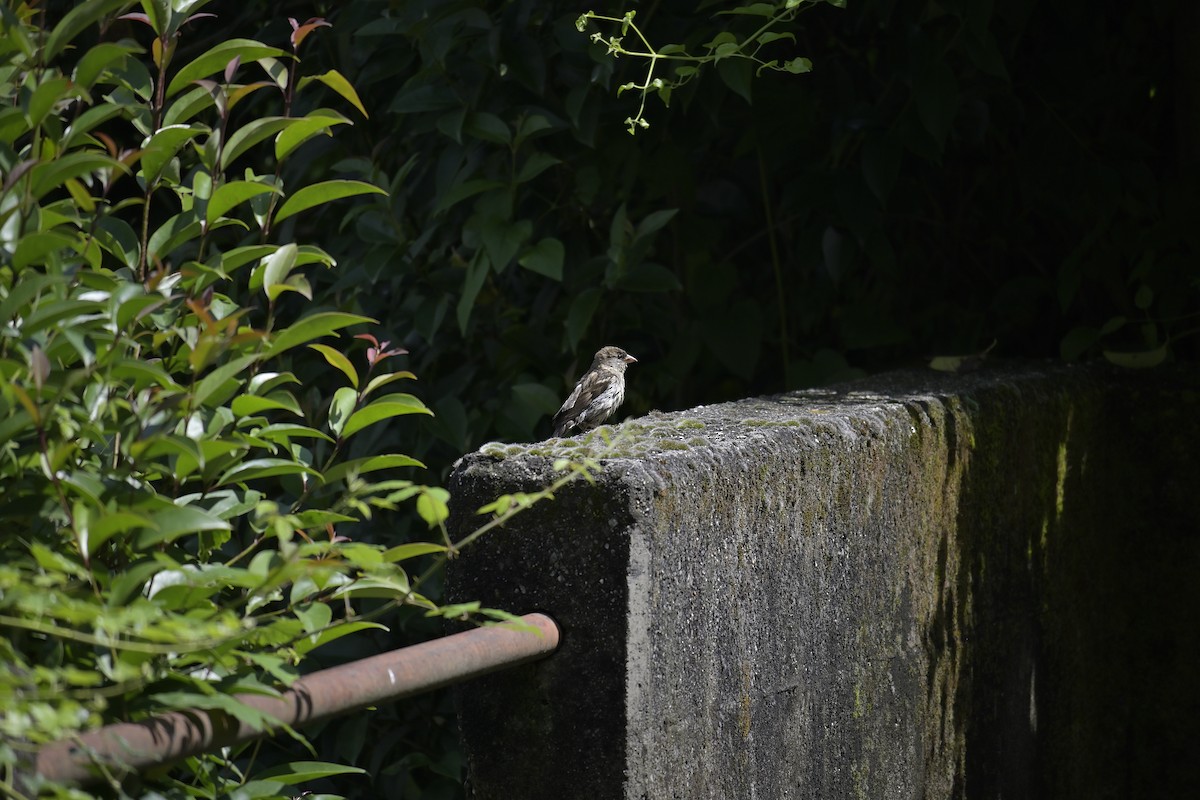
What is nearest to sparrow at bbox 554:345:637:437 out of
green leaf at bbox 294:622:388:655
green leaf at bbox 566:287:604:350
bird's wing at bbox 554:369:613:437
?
bird's wing at bbox 554:369:613:437

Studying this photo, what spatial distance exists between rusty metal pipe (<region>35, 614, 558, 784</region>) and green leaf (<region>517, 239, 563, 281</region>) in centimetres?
183

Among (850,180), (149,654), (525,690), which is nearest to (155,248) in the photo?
(149,654)

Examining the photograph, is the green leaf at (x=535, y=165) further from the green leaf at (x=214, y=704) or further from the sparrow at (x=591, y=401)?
the green leaf at (x=214, y=704)

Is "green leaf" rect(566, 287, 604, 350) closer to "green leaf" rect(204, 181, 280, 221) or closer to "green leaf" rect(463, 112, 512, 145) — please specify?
"green leaf" rect(463, 112, 512, 145)

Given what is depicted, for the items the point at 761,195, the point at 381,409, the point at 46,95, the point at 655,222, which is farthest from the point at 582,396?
the point at 46,95

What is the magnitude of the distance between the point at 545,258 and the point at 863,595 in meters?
1.49

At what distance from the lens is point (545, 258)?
11.8ft

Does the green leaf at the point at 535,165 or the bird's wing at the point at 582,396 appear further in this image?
the green leaf at the point at 535,165

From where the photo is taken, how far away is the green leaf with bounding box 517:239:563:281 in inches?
140

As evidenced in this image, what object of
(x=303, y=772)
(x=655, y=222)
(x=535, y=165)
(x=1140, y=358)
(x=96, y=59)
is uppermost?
(x=535, y=165)

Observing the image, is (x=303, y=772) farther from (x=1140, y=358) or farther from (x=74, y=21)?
(x=1140, y=358)

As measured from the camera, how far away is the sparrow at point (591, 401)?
11.1 feet

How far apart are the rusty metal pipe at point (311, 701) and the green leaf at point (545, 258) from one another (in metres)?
1.83

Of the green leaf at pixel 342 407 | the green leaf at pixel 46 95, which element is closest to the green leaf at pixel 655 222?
the green leaf at pixel 342 407
